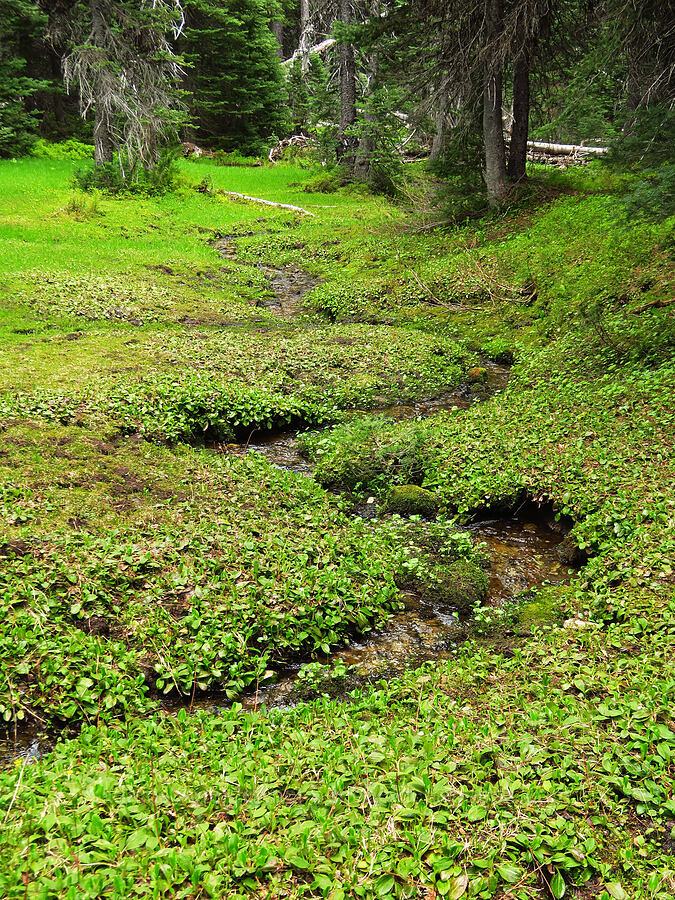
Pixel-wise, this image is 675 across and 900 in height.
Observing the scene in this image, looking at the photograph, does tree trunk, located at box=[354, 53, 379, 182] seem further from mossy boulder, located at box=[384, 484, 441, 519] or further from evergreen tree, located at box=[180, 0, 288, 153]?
mossy boulder, located at box=[384, 484, 441, 519]

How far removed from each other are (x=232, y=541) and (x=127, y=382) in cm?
436

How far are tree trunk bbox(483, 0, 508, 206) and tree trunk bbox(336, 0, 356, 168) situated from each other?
1235 centimetres

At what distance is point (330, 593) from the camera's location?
18.9 feet

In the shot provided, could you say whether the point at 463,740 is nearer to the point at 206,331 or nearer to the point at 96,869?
the point at 96,869

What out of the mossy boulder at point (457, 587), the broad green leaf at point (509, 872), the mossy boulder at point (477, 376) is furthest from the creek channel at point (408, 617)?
the mossy boulder at point (477, 376)

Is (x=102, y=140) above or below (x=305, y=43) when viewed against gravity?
below

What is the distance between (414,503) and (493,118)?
1408 cm

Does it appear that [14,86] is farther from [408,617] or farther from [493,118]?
[408,617]

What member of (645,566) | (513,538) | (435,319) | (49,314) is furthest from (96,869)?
(435,319)

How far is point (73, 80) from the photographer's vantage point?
Result: 927 inches

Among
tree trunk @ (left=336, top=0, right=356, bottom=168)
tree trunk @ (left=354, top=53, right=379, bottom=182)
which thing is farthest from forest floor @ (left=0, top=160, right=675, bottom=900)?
tree trunk @ (left=336, top=0, right=356, bottom=168)

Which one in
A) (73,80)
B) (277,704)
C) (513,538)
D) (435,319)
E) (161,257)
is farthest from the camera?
(73,80)

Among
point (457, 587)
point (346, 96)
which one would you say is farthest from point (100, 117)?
point (457, 587)

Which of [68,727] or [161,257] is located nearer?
[68,727]
